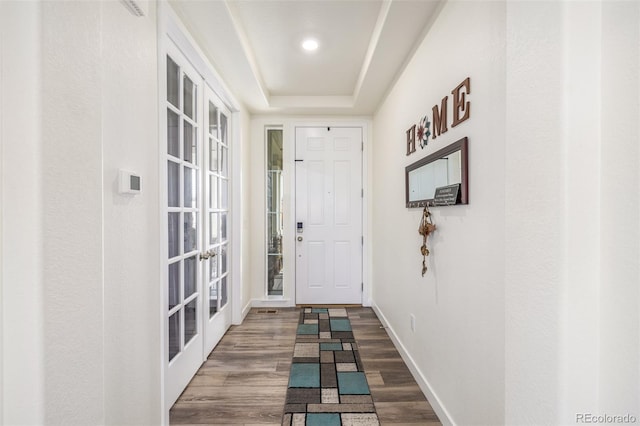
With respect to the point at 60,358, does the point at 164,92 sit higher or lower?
higher

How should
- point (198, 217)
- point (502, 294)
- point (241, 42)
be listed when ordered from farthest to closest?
point (198, 217), point (241, 42), point (502, 294)

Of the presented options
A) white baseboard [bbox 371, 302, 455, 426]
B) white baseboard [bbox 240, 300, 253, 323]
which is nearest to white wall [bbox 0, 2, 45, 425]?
white baseboard [bbox 371, 302, 455, 426]

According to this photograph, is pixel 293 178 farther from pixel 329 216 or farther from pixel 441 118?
pixel 441 118

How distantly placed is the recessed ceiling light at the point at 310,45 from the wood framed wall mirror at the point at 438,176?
126 cm

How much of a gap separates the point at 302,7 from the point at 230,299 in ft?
8.70

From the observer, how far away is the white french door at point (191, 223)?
182cm

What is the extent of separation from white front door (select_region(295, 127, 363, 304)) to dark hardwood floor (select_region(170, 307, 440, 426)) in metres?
0.78

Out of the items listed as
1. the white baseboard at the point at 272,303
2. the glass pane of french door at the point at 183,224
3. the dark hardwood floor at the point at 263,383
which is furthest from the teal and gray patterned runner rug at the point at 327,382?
the glass pane of french door at the point at 183,224

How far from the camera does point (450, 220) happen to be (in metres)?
1.58

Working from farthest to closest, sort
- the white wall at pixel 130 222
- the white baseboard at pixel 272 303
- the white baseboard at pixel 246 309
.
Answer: the white baseboard at pixel 272 303 → the white baseboard at pixel 246 309 → the white wall at pixel 130 222

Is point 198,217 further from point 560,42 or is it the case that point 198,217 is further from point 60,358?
point 560,42

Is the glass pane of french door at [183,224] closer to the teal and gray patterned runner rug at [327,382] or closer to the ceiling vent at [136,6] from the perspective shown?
the ceiling vent at [136,6]

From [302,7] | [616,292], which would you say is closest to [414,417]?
[616,292]

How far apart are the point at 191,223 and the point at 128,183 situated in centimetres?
91
